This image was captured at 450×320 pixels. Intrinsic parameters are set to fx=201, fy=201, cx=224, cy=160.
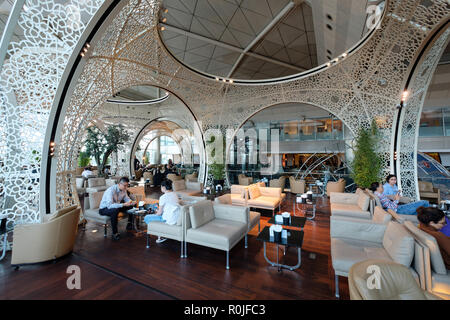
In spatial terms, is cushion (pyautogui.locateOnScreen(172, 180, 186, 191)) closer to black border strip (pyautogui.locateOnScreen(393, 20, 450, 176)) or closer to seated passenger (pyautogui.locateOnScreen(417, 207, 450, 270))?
seated passenger (pyautogui.locateOnScreen(417, 207, 450, 270))

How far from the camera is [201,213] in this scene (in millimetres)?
3600

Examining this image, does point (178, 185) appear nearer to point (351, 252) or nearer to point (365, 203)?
point (365, 203)

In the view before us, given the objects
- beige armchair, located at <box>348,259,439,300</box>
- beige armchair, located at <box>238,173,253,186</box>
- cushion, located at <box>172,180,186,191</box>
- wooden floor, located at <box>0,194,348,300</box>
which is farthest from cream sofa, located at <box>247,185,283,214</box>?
beige armchair, located at <box>348,259,439,300</box>

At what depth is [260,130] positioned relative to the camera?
17.2m

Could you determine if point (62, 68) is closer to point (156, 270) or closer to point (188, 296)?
point (156, 270)

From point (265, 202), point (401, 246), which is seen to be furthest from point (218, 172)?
point (401, 246)

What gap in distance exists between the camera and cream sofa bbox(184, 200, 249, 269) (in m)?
3.13

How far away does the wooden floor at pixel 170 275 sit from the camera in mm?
2418

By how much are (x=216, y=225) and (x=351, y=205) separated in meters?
3.85

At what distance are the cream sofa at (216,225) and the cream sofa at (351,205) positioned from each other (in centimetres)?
248

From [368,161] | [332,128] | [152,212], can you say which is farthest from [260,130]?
[152,212]

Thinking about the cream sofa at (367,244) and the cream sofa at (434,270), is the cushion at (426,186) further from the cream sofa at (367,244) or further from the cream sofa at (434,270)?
the cream sofa at (434,270)

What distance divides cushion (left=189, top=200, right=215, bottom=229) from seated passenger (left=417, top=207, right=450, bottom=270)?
308 cm
